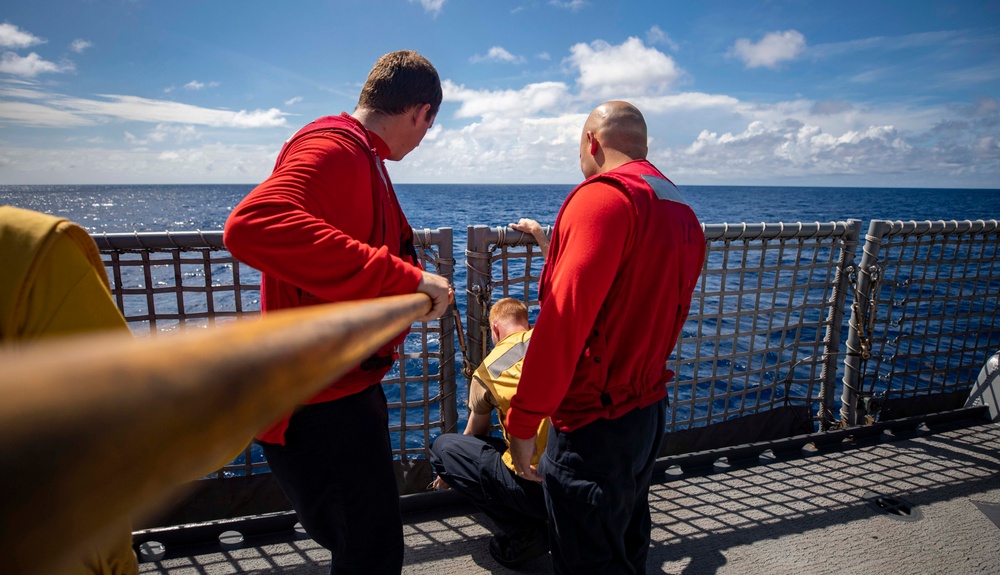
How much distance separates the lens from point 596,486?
1653 mm

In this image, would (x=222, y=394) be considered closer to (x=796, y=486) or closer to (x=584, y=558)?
(x=584, y=558)

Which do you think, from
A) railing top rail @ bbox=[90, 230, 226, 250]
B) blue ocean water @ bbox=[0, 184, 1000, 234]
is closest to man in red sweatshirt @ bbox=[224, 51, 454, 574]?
railing top rail @ bbox=[90, 230, 226, 250]

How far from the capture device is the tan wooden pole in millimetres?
248

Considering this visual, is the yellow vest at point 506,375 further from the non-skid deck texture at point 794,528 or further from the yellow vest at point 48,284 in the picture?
the yellow vest at point 48,284

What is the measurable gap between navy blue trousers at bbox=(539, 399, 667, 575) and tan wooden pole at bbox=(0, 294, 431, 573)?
1.42 m

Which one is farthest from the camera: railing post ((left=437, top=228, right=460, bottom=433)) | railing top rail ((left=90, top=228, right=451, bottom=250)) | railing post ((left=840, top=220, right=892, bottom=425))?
railing post ((left=840, top=220, right=892, bottom=425))

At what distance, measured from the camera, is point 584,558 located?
1695mm

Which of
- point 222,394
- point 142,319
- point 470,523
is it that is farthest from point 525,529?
point 222,394

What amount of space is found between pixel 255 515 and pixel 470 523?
112cm

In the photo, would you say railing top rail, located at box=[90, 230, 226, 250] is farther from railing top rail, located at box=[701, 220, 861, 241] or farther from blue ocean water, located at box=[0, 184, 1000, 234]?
blue ocean water, located at box=[0, 184, 1000, 234]

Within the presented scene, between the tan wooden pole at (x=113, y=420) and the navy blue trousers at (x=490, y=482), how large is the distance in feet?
7.29

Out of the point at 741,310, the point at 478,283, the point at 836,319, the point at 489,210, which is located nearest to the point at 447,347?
the point at 478,283

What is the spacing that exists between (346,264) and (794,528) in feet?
8.91

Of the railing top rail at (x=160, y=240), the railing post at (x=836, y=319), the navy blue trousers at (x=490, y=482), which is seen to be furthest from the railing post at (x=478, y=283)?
the railing post at (x=836, y=319)
